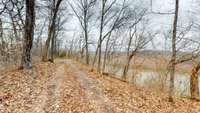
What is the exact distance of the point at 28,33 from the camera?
16047mm

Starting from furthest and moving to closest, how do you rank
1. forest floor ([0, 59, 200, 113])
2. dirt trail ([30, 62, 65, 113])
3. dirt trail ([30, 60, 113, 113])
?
forest floor ([0, 59, 200, 113]), dirt trail ([30, 60, 113, 113]), dirt trail ([30, 62, 65, 113])

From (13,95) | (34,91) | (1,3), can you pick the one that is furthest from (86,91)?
(1,3)

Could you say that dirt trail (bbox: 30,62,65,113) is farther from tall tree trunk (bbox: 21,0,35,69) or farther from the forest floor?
tall tree trunk (bbox: 21,0,35,69)

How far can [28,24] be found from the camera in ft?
52.3

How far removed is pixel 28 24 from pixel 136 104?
896 centimetres

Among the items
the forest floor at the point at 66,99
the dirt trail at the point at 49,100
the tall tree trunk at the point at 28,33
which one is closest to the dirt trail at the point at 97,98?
the forest floor at the point at 66,99

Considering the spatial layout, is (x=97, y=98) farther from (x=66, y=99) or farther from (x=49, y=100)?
(x=49, y=100)

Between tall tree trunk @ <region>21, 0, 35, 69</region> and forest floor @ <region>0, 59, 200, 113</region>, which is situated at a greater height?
tall tree trunk @ <region>21, 0, 35, 69</region>

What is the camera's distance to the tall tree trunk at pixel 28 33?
51.5 ft

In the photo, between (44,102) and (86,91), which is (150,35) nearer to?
(86,91)

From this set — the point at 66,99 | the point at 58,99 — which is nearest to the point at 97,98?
the point at 66,99

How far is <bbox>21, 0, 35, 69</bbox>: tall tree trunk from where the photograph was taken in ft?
51.5

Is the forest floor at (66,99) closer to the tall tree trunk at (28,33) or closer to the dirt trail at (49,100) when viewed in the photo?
the dirt trail at (49,100)

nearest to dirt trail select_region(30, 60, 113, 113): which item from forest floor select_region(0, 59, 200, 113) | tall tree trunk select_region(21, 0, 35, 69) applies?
forest floor select_region(0, 59, 200, 113)
